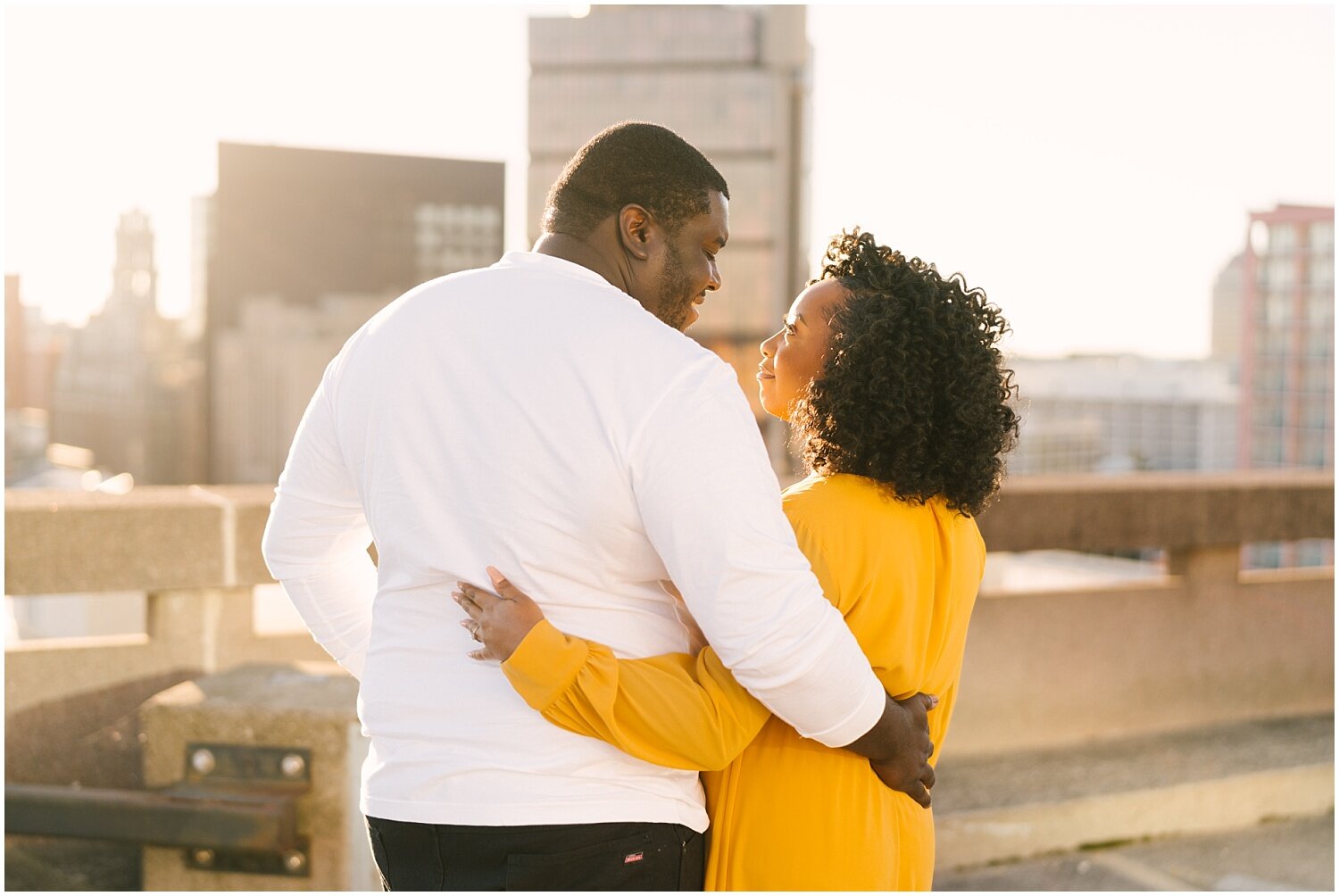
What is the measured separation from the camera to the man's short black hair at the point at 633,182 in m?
1.74

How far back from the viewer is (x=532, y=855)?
5.26ft

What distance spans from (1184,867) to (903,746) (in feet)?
9.38

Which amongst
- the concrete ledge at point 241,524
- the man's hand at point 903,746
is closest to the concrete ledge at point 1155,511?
the concrete ledge at point 241,524

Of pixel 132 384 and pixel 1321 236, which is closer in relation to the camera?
pixel 132 384

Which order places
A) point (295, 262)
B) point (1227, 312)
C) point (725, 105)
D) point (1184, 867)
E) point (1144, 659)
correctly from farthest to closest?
point (1227, 312), point (295, 262), point (725, 105), point (1144, 659), point (1184, 867)

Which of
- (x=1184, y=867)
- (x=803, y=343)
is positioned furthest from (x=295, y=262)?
Result: (x=803, y=343)

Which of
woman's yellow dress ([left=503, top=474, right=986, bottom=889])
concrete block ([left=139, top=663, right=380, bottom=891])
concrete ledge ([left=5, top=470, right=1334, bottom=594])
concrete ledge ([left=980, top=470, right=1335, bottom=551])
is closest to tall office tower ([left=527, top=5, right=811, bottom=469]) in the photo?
concrete ledge ([left=980, top=470, right=1335, bottom=551])

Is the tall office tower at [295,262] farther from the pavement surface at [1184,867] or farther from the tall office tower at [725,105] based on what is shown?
the pavement surface at [1184,867]

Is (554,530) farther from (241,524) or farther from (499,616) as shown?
(241,524)

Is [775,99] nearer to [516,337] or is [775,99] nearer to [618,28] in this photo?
[618,28]

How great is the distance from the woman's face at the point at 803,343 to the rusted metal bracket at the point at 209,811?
1.82m

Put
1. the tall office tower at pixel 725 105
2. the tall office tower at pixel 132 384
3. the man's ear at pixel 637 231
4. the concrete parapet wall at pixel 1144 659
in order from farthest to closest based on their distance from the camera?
1. the tall office tower at pixel 132 384
2. the tall office tower at pixel 725 105
3. the concrete parapet wall at pixel 1144 659
4. the man's ear at pixel 637 231

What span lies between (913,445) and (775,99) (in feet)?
64.8

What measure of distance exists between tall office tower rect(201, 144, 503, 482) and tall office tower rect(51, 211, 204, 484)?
2768 centimetres
